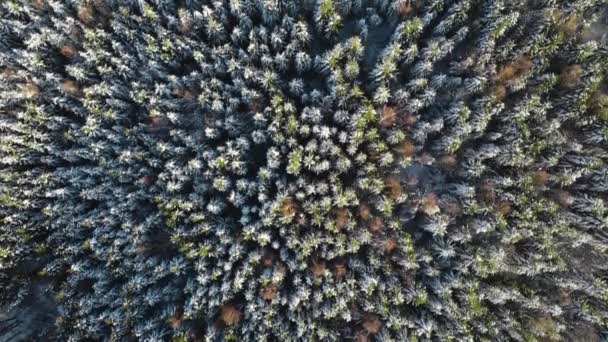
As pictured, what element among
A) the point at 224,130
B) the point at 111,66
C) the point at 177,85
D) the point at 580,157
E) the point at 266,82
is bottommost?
the point at 580,157

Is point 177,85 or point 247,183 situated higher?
point 177,85

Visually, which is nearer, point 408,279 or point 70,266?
point 408,279

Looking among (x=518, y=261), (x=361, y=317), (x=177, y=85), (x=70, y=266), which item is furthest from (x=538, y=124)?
(x=70, y=266)

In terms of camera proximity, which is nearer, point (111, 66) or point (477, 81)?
point (477, 81)

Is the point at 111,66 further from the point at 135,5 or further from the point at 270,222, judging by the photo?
the point at 270,222

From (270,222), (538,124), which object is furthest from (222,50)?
(538,124)

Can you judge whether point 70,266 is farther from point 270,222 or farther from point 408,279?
point 408,279
